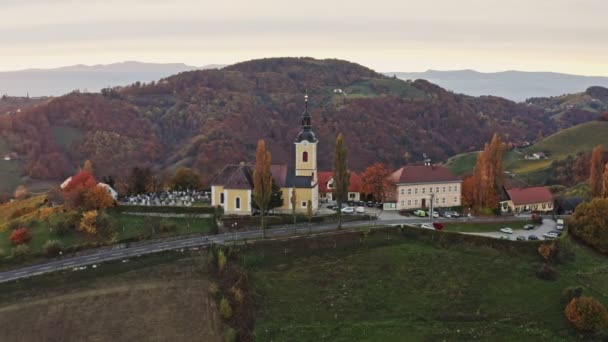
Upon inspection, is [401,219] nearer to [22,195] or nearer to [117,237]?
[117,237]

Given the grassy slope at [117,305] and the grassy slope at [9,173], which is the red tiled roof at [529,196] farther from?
the grassy slope at [9,173]

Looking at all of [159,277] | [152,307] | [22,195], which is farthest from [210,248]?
[22,195]

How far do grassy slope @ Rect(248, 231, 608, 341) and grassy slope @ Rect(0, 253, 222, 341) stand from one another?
4.48 m

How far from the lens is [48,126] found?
6954 inches

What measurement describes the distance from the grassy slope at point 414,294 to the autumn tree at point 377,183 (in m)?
15.2

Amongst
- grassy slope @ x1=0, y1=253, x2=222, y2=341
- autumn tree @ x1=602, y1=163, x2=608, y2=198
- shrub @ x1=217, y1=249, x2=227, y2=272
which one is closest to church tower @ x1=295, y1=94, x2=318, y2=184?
shrub @ x1=217, y1=249, x2=227, y2=272

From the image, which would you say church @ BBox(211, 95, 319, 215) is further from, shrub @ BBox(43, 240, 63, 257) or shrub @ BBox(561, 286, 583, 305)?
shrub @ BBox(561, 286, 583, 305)

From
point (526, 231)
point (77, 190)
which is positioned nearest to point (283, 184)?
point (77, 190)

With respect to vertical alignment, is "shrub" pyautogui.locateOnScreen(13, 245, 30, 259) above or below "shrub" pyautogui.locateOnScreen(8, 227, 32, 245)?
below

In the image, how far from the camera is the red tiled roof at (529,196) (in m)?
71.1

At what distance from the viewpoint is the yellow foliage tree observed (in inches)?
2113

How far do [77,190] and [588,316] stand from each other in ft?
147

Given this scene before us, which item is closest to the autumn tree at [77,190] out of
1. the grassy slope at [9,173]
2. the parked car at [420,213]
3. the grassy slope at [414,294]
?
the grassy slope at [414,294]

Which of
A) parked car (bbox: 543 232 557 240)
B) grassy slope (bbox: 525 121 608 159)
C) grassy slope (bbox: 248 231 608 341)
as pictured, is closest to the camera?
grassy slope (bbox: 248 231 608 341)
